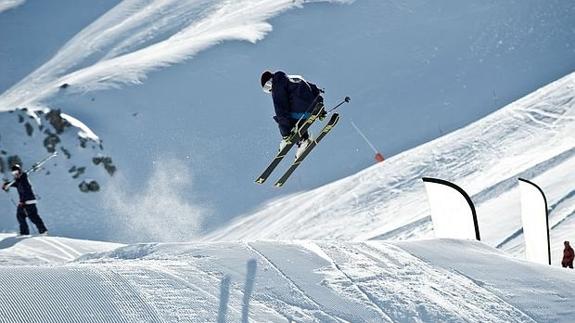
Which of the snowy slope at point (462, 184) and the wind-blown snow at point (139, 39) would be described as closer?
the snowy slope at point (462, 184)

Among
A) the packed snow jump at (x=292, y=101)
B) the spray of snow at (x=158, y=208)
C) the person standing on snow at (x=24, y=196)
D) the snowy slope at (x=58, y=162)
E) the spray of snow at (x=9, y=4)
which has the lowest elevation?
the spray of snow at (x=158, y=208)

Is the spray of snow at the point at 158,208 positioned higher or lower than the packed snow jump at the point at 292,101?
lower

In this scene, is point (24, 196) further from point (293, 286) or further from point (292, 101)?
point (293, 286)

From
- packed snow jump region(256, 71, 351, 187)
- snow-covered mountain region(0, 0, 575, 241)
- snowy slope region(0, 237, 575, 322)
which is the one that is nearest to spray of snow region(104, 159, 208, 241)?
snow-covered mountain region(0, 0, 575, 241)

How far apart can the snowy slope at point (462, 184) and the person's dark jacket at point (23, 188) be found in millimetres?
7408

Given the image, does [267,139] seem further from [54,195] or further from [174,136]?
[54,195]

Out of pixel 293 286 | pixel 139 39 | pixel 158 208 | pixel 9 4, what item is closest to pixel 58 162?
pixel 158 208

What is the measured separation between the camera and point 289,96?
12.0m

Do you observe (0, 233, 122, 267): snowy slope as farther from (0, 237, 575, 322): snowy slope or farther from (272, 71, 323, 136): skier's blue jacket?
(0, 237, 575, 322): snowy slope

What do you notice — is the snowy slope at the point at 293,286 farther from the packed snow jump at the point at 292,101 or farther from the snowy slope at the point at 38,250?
the snowy slope at the point at 38,250

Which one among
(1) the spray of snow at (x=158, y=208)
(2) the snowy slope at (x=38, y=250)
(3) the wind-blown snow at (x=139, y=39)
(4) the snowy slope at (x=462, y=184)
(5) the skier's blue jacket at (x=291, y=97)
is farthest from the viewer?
(3) the wind-blown snow at (x=139, y=39)

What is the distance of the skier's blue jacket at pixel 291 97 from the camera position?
469 inches

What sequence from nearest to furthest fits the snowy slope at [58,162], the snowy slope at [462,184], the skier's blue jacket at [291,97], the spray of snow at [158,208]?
the skier's blue jacket at [291,97] → the snowy slope at [462,184] → the spray of snow at [158,208] → the snowy slope at [58,162]

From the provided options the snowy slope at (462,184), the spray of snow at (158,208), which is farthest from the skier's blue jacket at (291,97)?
the spray of snow at (158,208)
